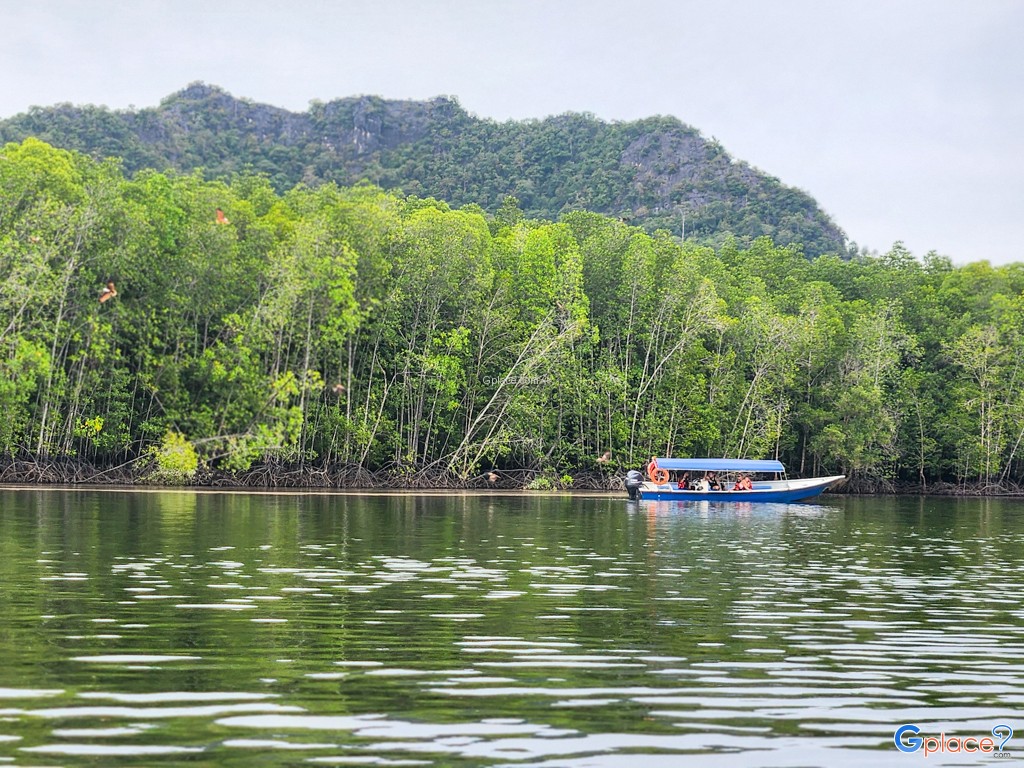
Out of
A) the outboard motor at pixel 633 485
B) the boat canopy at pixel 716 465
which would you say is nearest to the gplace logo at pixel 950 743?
the outboard motor at pixel 633 485

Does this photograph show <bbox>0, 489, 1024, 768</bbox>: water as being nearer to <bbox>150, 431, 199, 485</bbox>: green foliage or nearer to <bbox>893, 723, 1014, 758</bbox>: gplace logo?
<bbox>893, 723, 1014, 758</bbox>: gplace logo

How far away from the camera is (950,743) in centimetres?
841

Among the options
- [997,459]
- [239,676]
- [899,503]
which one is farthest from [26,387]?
[997,459]

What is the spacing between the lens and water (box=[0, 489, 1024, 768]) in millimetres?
8023

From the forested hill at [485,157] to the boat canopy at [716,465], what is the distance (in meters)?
48.4

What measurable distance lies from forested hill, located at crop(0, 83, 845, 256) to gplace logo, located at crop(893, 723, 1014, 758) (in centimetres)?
8932

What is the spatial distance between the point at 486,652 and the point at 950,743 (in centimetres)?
444

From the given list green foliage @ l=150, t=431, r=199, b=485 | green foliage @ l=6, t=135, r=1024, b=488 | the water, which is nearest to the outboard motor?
green foliage @ l=6, t=135, r=1024, b=488

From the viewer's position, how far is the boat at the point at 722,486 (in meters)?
52.2

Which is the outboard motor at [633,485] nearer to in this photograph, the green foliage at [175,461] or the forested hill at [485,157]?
the green foliage at [175,461]

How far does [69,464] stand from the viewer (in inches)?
1973

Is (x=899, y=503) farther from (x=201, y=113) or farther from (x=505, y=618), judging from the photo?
(x=201, y=113)

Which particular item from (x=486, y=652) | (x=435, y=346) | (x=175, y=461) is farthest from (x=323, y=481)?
(x=486, y=652)

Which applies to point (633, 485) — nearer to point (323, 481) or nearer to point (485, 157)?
point (323, 481)
